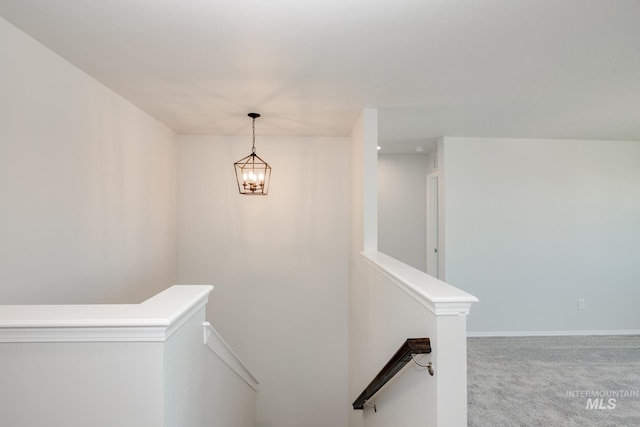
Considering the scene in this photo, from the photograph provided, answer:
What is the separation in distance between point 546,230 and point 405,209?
6.38 feet

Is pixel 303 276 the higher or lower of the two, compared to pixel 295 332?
higher

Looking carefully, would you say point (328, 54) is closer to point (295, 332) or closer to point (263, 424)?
point (295, 332)

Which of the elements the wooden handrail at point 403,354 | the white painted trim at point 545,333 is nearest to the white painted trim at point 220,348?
the wooden handrail at point 403,354

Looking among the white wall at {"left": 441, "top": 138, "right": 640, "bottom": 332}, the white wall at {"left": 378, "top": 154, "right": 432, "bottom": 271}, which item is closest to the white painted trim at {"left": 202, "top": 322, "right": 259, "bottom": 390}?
the white wall at {"left": 441, "top": 138, "right": 640, "bottom": 332}

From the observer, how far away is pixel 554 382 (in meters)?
2.63

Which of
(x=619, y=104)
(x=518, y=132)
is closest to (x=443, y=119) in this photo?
(x=518, y=132)

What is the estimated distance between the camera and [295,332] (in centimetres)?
425

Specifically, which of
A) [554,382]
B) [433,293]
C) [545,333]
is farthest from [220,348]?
[545,333]

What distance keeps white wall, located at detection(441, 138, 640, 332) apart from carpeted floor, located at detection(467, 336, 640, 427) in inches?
18.5

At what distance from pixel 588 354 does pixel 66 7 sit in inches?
206

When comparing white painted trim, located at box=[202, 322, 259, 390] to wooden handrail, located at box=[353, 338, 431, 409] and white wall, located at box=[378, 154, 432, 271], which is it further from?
white wall, located at box=[378, 154, 432, 271]

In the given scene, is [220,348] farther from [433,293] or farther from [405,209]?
[405,209]

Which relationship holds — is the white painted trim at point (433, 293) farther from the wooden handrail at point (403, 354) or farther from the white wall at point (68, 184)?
the white wall at point (68, 184)

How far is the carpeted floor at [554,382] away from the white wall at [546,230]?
470 mm
